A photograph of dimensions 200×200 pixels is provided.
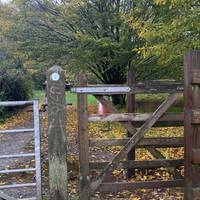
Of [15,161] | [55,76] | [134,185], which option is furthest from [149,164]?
[15,161]

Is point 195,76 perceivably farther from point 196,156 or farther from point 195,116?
point 196,156

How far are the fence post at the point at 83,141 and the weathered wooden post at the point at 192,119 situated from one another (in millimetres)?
1198

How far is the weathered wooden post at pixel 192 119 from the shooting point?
455 centimetres

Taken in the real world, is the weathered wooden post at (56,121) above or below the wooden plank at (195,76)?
below

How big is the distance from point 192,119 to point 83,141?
4.35 ft

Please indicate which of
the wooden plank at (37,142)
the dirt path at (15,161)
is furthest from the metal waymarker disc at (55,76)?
the dirt path at (15,161)

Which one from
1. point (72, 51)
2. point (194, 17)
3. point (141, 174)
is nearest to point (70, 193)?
point (141, 174)

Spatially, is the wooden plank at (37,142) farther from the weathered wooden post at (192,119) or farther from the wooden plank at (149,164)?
the weathered wooden post at (192,119)

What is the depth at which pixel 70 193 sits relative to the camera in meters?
6.14

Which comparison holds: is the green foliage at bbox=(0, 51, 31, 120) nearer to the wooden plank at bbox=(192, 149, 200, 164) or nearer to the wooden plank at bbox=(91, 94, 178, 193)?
the wooden plank at bbox=(91, 94, 178, 193)

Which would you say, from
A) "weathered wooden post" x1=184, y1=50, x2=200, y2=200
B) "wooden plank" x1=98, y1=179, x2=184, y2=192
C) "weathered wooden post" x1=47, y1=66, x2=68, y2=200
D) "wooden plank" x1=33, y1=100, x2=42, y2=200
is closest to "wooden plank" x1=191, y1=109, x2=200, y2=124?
"weathered wooden post" x1=184, y1=50, x2=200, y2=200

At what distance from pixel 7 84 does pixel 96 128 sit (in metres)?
6.22

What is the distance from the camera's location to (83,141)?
497 centimetres

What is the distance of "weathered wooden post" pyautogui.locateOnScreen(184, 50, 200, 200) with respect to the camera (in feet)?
14.9
